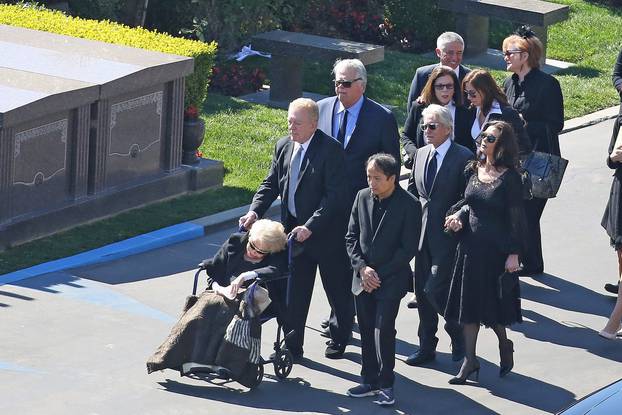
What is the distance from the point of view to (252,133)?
54.0 feet

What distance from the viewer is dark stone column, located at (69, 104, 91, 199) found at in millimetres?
13250

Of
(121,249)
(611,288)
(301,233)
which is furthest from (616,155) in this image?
(121,249)

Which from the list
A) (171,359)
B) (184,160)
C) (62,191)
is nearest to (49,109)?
(62,191)

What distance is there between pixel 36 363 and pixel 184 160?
16.0 feet

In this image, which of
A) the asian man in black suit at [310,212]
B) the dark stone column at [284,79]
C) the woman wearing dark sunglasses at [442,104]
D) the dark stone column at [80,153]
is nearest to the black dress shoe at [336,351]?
the asian man in black suit at [310,212]

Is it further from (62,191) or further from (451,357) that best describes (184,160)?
(451,357)

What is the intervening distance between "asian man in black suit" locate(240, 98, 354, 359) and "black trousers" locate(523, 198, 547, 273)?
2163 millimetres

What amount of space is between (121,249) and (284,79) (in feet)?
19.1

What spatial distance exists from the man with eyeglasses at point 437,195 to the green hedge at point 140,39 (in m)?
4.89

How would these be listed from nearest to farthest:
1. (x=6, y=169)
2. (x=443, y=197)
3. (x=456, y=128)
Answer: (x=443, y=197), (x=456, y=128), (x=6, y=169)

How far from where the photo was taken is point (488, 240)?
10.2 m

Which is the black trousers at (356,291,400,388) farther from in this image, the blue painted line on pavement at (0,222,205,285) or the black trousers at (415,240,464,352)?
the blue painted line on pavement at (0,222,205,285)

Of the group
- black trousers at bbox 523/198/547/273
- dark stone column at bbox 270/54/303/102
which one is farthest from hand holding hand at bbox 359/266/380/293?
dark stone column at bbox 270/54/303/102

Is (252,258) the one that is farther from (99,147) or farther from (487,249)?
(99,147)
